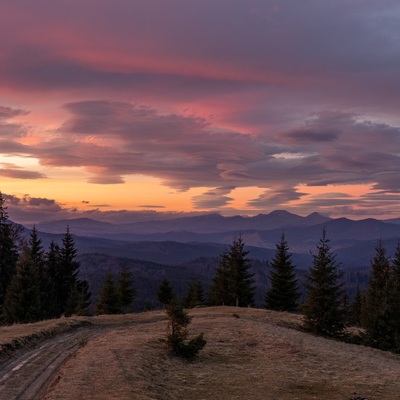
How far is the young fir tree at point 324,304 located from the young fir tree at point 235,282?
20786 mm

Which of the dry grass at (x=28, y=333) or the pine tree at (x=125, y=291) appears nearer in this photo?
the dry grass at (x=28, y=333)

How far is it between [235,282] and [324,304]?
24.0 metres

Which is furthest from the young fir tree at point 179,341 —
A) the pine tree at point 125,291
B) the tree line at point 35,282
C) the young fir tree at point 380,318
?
the pine tree at point 125,291

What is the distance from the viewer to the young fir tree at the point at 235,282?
222ft

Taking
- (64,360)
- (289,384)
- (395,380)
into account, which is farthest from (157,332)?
(395,380)

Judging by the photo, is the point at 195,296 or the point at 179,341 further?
the point at 195,296

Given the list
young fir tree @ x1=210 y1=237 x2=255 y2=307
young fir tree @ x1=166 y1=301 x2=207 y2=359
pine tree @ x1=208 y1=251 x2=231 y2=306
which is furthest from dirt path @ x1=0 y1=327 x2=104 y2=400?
pine tree @ x1=208 y1=251 x2=231 y2=306

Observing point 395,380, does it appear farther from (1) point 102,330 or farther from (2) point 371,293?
(1) point 102,330

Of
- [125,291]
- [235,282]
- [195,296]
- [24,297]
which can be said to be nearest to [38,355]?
[24,297]

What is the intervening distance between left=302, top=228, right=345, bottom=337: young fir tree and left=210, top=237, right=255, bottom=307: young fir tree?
20.8 meters

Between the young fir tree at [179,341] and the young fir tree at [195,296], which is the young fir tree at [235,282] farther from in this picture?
the young fir tree at [179,341]

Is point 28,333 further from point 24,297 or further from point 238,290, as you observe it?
point 238,290

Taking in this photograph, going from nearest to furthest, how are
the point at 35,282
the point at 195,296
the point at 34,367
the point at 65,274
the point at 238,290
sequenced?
the point at 34,367 < the point at 35,282 < the point at 238,290 < the point at 65,274 < the point at 195,296

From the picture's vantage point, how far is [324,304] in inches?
1772
